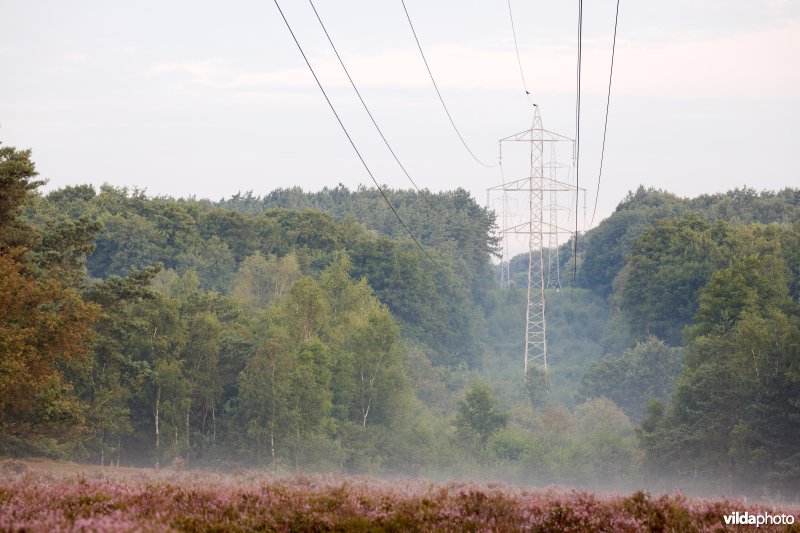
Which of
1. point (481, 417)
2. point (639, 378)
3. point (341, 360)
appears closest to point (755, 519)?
point (341, 360)

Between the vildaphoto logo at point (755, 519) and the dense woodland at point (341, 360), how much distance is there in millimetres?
26946

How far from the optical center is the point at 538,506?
1483cm

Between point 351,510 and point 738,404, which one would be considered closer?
point 351,510

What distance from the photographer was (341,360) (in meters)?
81.8

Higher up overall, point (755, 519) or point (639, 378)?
point (639, 378)

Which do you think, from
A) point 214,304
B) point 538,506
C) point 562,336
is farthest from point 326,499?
point 562,336

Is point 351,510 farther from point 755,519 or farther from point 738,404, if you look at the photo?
point 738,404

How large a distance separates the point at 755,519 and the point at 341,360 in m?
68.3

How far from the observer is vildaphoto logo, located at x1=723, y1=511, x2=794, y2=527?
1395 centimetres

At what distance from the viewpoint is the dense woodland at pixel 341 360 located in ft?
153

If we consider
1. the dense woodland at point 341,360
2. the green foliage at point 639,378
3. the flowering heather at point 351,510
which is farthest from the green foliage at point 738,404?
the flowering heather at point 351,510

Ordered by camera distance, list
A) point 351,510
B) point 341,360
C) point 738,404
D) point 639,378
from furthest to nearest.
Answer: point 639,378 < point 341,360 < point 738,404 < point 351,510

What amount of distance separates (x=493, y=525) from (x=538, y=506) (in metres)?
1.25

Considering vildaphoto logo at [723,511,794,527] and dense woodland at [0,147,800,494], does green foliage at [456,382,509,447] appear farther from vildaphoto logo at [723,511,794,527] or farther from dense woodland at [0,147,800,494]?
vildaphoto logo at [723,511,794,527]
